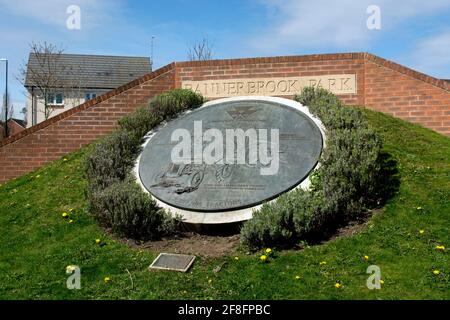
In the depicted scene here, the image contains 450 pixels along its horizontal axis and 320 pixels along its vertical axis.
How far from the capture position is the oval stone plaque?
266 inches

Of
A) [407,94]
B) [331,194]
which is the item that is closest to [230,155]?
[331,194]

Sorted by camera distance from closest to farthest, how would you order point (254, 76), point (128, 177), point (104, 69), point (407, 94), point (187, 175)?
point (187, 175)
point (128, 177)
point (407, 94)
point (254, 76)
point (104, 69)

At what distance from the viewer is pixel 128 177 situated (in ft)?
24.5

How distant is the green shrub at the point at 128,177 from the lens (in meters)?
6.52

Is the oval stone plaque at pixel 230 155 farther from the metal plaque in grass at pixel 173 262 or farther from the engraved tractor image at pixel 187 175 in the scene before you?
the metal plaque in grass at pixel 173 262

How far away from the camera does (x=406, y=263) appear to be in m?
5.23

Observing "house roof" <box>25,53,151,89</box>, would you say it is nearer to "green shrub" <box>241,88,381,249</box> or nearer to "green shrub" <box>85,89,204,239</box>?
"green shrub" <box>85,89,204,239</box>

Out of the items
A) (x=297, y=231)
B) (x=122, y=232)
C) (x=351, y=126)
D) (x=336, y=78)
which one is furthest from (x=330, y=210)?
(x=336, y=78)

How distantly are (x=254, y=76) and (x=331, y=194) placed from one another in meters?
4.61

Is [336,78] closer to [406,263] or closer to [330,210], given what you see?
[330,210]

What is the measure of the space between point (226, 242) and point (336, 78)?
16.9 ft

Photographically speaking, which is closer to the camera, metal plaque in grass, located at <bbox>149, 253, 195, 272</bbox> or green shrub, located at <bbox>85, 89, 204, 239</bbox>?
metal plaque in grass, located at <bbox>149, 253, 195, 272</bbox>

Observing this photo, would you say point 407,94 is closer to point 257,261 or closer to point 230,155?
point 230,155

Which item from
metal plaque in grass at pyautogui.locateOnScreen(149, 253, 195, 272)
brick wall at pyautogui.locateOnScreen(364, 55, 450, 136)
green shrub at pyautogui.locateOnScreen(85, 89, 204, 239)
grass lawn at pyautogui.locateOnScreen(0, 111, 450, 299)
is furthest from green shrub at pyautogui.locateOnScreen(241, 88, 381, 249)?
brick wall at pyautogui.locateOnScreen(364, 55, 450, 136)
